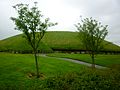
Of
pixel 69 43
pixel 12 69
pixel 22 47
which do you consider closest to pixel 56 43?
pixel 69 43

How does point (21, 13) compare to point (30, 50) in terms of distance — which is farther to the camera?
point (30, 50)

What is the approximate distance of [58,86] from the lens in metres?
21.5

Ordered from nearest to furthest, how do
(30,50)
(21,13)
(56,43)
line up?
(21,13) < (30,50) < (56,43)

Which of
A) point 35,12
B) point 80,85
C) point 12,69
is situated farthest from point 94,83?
point 12,69

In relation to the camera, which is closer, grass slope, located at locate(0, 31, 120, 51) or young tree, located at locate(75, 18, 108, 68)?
young tree, located at locate(75, 18, 108, 68)

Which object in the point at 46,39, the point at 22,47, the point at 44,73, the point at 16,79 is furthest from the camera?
the point at 46,39

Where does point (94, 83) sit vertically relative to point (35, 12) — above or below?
below

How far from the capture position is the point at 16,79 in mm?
31516

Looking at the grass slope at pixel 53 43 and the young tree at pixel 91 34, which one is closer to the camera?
the young tree at pixel 91 34

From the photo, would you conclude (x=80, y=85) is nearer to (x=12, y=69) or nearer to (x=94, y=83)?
(x=94, y=83)

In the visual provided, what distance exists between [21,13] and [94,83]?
16804 millimetres

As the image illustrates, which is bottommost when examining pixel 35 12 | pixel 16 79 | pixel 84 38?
pixel 16 79

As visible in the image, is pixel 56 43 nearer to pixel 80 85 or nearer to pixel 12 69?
pixel 12 69

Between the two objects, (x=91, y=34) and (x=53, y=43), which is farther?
(x=53, y=43)
